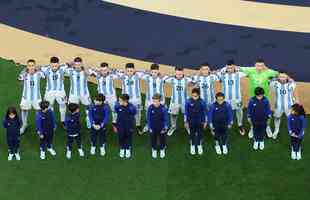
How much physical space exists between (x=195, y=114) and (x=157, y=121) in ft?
1.89

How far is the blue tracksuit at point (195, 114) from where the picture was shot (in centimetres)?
1079

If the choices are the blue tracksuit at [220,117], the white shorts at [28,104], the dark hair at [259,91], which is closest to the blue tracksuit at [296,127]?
the dark hair at [259,91]

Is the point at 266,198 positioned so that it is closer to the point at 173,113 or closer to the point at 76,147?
the point at 173,113

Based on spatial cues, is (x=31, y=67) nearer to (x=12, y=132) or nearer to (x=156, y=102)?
(x=12, y=132)

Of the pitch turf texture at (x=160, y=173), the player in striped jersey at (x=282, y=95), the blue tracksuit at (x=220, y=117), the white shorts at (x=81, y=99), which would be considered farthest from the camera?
the white shorts at (x=81, y=99)

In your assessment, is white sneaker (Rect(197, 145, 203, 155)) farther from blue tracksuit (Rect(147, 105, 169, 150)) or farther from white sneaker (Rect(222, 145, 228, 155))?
blue tracksuit (Rect(147, 105, 169, 150))

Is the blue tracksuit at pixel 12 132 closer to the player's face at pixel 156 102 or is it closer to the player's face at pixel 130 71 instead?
the player's face at pixel 130 71

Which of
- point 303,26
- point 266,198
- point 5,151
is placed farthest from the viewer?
point 303,26

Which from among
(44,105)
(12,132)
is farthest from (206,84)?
(12,132)

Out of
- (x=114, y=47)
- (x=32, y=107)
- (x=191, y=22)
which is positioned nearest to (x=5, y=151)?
(x=32, y=107)

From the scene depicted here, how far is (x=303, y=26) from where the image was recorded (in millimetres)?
12305

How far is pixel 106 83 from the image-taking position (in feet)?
37.5

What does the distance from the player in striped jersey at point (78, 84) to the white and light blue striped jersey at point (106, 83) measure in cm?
19

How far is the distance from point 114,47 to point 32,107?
213cm
